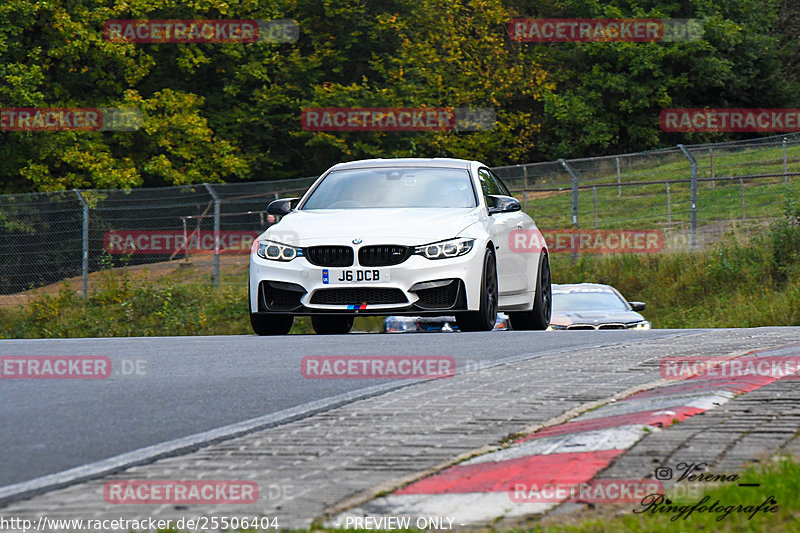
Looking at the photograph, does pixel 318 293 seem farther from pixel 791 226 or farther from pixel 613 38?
pixel 613 38

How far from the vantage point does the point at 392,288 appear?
11.5 meters

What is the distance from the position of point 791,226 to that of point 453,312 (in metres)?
14.5

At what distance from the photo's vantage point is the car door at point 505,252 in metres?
12.5

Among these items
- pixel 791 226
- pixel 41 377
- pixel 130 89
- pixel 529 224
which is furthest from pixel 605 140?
pixel 41 377

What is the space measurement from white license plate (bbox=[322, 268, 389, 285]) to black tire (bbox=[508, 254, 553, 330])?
8.73 ft

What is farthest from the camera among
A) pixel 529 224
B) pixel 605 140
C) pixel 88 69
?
pixel 605 140

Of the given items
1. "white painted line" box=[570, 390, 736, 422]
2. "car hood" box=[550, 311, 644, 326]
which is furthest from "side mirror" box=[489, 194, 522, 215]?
"white painted line" box=[570, 390, 736, 422]

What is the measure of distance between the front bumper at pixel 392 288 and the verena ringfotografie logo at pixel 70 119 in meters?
22.1

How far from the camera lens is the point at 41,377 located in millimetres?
9477

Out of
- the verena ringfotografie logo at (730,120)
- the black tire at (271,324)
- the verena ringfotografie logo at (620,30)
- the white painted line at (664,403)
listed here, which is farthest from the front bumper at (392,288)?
the verena ringfotografie logo at (620,30)

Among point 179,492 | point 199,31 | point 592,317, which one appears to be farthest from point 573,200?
point 179,492

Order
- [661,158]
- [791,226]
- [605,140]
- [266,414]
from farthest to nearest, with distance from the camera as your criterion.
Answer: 1. [605,140]
2. [661,158]
3. [791,226]
4. [266,414]

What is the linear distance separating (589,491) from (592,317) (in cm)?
1365

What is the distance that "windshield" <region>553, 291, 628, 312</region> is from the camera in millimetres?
18859
